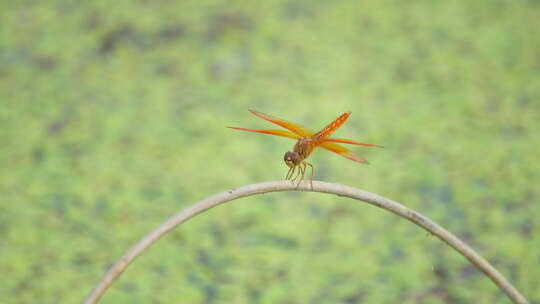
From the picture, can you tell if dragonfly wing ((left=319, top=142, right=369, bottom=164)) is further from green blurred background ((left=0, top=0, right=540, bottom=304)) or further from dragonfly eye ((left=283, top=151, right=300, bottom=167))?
green blurred background ((left=0, top=0, right=540, bottom=304))

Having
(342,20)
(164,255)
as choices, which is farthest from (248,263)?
(342,20)

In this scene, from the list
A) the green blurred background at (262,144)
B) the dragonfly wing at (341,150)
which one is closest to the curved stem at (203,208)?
the dragonfly wing at (341,150)

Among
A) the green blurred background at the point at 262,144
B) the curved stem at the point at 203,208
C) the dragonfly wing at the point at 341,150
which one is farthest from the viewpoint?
the green blurred background at the point at 262,144

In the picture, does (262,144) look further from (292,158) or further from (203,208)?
(203,208)

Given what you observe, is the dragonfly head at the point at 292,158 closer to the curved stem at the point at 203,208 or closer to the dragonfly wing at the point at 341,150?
the dragonfly wing at the point at 341,150

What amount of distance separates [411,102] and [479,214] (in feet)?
1.47

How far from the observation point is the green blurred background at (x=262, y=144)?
129cm

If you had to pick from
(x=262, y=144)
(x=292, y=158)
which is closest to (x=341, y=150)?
(x=292, y=158)

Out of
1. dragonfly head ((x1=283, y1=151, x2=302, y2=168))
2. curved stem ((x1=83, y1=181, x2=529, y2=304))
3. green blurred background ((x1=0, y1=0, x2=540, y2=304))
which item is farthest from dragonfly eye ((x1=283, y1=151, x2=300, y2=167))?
green blurred background ((x1=0, y1=0, x2=540, y2=304))

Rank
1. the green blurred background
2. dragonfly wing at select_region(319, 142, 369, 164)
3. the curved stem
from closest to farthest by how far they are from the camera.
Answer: the curved stem, dragonfly wing at select_region(319, 142, 369, 164), the green blurred background

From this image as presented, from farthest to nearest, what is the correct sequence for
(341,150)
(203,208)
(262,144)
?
1. (262,144)
2. (341,150)
3. (203,208)

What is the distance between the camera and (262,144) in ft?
5.51

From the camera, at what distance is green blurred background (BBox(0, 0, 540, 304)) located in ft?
4.25

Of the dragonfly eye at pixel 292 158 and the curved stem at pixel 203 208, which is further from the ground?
the dragonfly eye at pixel 292 158
